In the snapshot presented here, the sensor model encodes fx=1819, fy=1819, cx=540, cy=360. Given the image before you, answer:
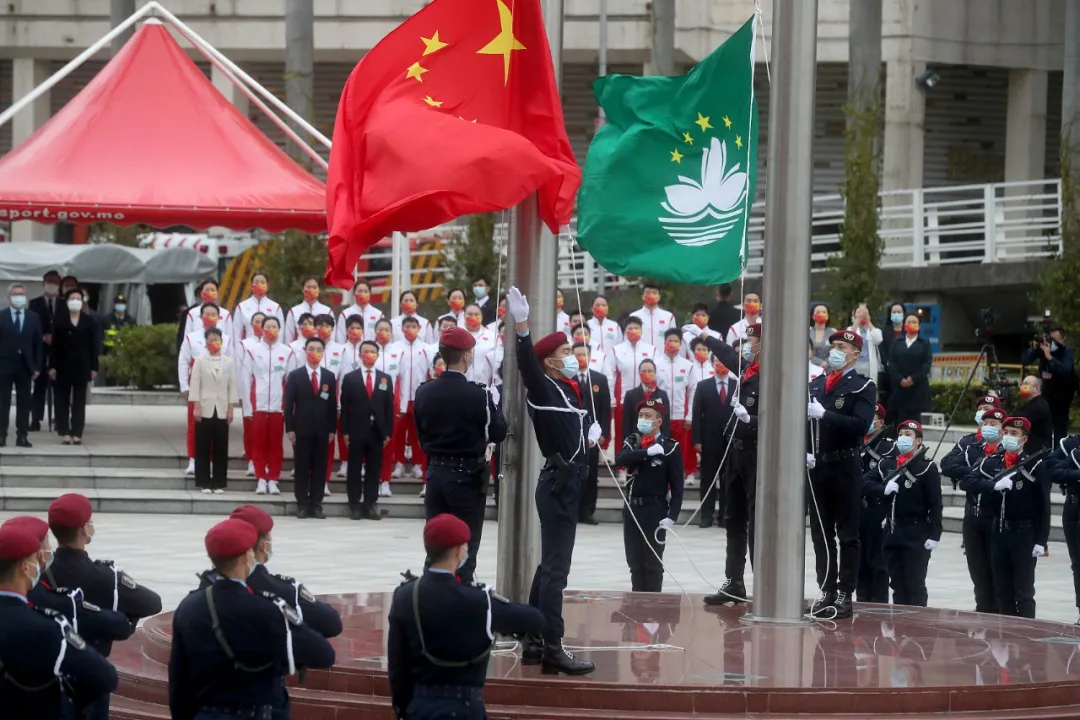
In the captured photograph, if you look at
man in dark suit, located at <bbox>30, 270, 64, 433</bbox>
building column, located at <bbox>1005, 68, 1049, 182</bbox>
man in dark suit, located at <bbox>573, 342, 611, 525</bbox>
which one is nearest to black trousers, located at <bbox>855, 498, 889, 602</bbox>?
man in dark suit, located at <bbox>573, 342, 611, 525</bbox>

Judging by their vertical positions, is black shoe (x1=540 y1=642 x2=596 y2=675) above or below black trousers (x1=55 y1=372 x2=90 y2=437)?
below

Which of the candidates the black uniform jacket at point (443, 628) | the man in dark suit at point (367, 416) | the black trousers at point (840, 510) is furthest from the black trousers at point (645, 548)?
the black uniform jacket at point (443, 628)

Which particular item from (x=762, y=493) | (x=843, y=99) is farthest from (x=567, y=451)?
(x=843, y=99)

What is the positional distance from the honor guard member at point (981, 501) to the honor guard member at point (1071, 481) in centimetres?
41

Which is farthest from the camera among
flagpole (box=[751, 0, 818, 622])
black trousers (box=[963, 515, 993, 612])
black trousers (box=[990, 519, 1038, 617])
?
black trousers (box=[963, 515, 993, 612])

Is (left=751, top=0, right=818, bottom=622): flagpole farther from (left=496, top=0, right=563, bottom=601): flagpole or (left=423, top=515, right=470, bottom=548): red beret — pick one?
(left=423, top=515, right=470, bottom=548): red beret

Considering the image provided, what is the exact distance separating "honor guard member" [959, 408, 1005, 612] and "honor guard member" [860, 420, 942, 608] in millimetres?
225

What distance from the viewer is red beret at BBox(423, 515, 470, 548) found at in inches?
281

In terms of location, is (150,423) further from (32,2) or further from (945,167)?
(945,167)

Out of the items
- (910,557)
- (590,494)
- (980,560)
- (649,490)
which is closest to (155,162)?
(590,494)

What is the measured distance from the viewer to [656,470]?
13.1 metres

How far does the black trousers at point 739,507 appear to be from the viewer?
12109 mm

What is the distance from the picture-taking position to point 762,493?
11117 millimetres

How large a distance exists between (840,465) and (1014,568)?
199 cm
